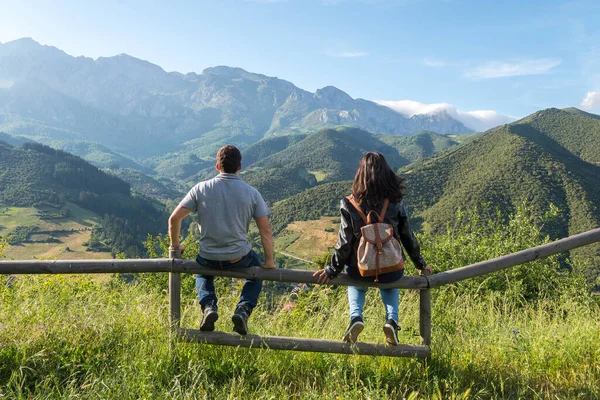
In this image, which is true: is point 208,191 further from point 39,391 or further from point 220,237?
point 39,391

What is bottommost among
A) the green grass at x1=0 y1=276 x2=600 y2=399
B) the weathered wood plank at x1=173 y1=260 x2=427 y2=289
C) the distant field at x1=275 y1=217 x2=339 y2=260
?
the distant field at x1=275 y1=217 x2=339 y2=260

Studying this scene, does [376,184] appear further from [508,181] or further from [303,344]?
[508,181]

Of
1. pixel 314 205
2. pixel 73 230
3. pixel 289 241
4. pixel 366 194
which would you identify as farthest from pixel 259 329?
pixel 73 230

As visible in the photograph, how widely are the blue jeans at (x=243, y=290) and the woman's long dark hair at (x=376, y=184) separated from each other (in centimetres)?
119

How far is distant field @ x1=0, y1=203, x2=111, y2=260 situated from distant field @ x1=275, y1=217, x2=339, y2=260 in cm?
5181

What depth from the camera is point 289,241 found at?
122 meters

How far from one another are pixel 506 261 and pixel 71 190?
646 ft

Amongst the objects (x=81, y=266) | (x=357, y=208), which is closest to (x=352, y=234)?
(x=357, y=208)

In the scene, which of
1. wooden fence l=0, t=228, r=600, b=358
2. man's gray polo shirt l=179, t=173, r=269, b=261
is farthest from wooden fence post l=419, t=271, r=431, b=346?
man's gray polo shirt l=179, t=173, r=269, b=261

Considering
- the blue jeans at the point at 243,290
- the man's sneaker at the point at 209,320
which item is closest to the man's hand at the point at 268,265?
the blue jeans at the point at 243,290

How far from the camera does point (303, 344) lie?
3.40 metres

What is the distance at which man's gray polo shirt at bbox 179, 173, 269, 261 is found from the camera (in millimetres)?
3643

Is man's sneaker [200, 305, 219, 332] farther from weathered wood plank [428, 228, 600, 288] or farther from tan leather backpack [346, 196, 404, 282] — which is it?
weathered wood plank [428, 228, 600, 288]

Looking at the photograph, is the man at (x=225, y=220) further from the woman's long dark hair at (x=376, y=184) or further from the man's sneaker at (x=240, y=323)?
the woman's long dark hair at (x=376, y=184)
